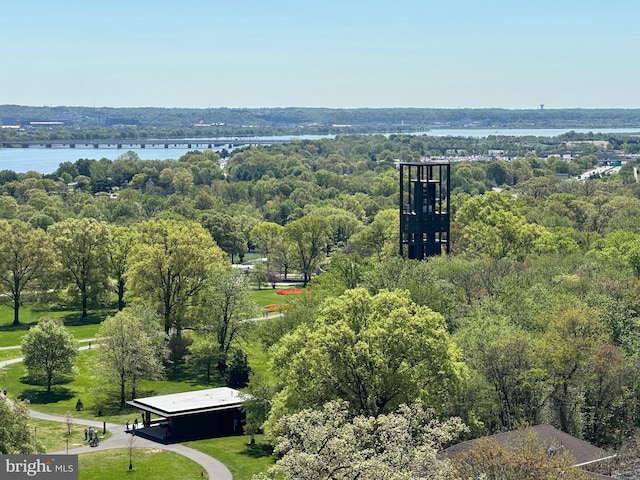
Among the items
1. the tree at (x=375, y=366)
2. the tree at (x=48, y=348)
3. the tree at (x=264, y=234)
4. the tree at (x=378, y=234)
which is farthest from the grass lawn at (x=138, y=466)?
the tree at (x=264, y=234)

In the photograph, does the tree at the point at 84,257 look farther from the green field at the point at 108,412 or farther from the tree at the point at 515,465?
the tree at the point at 515,465

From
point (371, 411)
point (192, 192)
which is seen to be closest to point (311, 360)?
point (371, 411)

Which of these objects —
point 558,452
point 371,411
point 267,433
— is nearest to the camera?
point 558,452

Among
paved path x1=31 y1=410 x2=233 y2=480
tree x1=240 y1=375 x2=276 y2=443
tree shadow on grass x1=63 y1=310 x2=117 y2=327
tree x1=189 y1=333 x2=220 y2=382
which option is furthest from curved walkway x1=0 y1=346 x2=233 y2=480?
tree shadow on grass x1=63 y1=310 x2=117 y2=327

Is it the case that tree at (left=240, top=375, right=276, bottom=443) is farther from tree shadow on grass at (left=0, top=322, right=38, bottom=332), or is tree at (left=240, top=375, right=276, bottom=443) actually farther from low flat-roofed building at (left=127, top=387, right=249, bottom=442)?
tree shadow on grass at (left=0, top=322, right=38, bottom=332)

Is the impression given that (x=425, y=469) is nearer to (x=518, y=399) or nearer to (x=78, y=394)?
(x=518, y=399)

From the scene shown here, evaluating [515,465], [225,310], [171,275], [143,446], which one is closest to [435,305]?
[225,310]

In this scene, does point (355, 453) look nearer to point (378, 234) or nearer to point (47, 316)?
point (47, 316)
